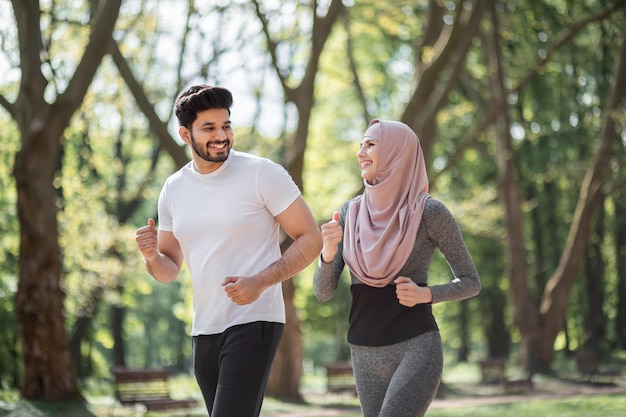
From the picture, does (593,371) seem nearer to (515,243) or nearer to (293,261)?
(515,243)

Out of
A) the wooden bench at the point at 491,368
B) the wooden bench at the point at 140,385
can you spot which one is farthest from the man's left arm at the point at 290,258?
the wooden bench at the point at 491,368

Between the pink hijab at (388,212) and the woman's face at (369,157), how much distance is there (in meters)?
0.02

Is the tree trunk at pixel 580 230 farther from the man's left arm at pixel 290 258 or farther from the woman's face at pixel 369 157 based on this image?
the man's left arm at pixel 290 258

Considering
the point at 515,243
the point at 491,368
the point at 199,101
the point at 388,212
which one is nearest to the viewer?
the point at 199,101

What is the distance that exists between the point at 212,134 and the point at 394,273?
109 centimetres

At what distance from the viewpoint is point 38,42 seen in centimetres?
1516

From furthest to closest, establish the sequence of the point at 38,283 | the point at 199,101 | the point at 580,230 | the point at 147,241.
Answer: the point at 580,230 → the point at 38,283 → the point at 147,241 → the point at 199,101

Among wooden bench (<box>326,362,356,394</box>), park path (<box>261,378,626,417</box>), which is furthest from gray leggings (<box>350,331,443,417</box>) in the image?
wooden bench (<box>326,362,356,394</box>)

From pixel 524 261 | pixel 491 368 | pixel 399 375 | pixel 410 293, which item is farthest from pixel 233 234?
pixel 524 261

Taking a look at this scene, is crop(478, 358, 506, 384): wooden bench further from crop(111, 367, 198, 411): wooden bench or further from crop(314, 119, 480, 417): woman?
crop(314, 119, 480, 417): woman

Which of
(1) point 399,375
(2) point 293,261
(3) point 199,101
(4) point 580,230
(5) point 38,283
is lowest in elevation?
(4) point 580,230

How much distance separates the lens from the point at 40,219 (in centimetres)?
1548

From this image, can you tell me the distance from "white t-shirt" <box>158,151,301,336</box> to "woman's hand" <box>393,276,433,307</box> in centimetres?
58

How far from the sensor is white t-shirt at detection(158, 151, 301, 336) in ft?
16.4
